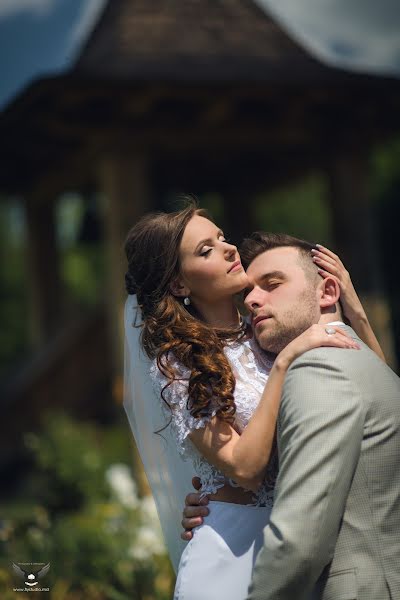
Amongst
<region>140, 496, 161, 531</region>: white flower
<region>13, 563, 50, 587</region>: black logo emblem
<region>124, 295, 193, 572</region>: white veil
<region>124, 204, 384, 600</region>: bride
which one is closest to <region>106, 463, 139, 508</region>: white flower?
<region>140, 496, 161, 531</region>: white flower

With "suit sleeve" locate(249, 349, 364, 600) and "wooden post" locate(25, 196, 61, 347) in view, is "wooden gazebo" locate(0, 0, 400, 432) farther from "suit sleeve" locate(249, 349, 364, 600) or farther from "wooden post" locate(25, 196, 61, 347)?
"suit sleeve" locate(249, 349, 364, 600)

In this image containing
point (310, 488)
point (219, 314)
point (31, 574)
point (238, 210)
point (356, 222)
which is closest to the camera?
point (310, 488)

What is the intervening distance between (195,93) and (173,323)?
14.8ft

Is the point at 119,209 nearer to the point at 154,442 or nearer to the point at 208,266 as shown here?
the point at 154,442

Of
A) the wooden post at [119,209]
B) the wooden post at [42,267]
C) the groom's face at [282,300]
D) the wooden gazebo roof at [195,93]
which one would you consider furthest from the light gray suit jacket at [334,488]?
the wooden post at [42,267]

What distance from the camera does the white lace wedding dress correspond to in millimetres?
2725

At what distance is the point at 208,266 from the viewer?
9.45ft

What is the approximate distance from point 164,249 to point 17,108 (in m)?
4.64

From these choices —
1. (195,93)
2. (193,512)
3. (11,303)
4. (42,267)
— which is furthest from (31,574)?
(11,303)

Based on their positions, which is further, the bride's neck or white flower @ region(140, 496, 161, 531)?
white flower @ region(140, 496, 161, 531)

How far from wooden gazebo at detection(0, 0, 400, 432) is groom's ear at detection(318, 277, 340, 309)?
4345 millimetres

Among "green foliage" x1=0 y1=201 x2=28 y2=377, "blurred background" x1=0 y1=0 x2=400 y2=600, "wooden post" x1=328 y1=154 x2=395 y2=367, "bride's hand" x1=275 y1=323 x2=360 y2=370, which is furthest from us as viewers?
"green foliage" x1=0 y1=201 x2=28 y2=377

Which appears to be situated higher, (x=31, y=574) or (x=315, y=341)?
(x=315, y=341)

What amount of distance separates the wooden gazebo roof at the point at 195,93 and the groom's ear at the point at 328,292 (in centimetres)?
434
